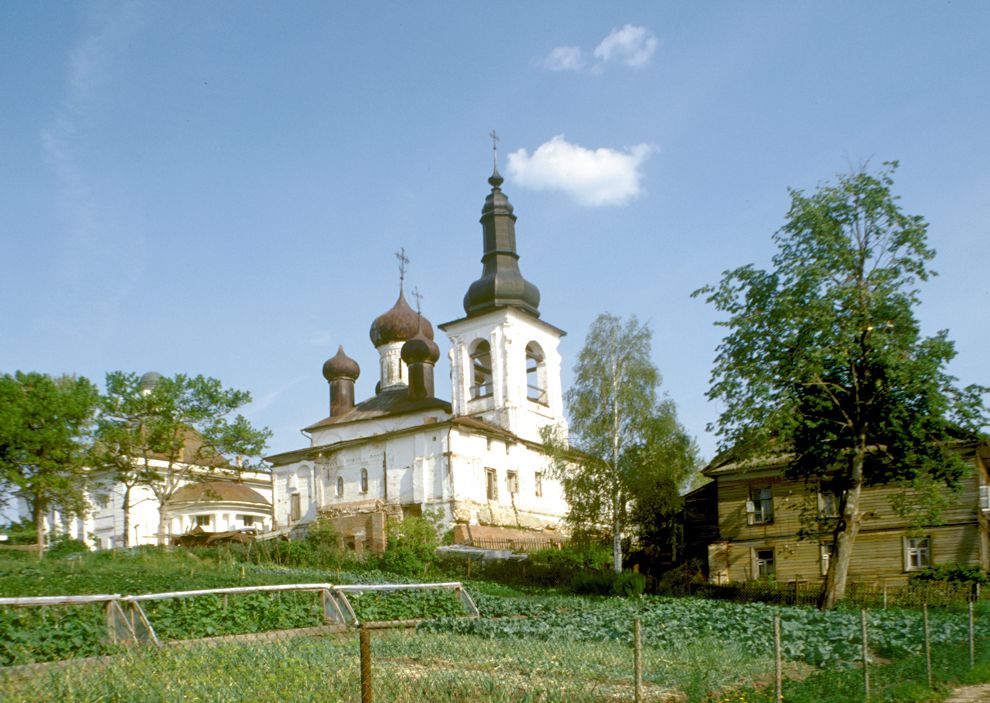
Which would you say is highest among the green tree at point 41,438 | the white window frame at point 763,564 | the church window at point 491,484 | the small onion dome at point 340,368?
the small onion dome at point 340,368

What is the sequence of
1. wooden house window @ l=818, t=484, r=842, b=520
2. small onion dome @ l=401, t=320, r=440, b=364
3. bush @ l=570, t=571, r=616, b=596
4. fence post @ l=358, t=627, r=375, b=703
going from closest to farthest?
fence post @ l=358, t=627, r=375, b=703 → bush @ l=570, t=571, r=616, b=596 → wooden house window @ l=818, t=484, r=842, b=520 → small onion dome @ l=401, t=320, r=440, b=364

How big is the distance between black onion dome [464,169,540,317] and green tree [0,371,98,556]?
2125 centimetres

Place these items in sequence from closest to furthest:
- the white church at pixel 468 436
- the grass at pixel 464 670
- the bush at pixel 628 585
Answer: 1. the grass at pixel 464 670
2. the bush at pixel 628 585
3. the white church at pixel 468 436

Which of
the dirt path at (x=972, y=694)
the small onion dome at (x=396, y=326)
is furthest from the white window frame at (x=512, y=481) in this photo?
the dirt path at (x=972, y=694)

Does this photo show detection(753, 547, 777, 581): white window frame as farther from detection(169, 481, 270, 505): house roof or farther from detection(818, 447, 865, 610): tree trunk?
detection(169, 481, 270, 505): house roof

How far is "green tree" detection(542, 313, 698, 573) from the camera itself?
3869 centimetres

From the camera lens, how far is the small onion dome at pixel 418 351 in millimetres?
57625

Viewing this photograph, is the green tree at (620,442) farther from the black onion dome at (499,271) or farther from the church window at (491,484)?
the black onion dome at (499,271)

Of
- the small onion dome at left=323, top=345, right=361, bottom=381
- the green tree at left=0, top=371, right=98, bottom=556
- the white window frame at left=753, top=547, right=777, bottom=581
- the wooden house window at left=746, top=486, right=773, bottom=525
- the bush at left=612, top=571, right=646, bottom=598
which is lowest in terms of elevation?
the white window frame at left=753, top=547, right=777, bottom=581

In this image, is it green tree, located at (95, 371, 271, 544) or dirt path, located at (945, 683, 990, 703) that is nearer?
dirt path, located at (945, 683, 990, 703)

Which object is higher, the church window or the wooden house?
the church window

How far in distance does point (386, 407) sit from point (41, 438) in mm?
21850

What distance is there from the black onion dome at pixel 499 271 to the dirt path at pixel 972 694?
42.5 metres

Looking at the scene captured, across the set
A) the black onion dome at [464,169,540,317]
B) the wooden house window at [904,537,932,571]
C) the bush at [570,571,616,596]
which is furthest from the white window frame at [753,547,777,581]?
the black onion dome at [464,169,540,317]
